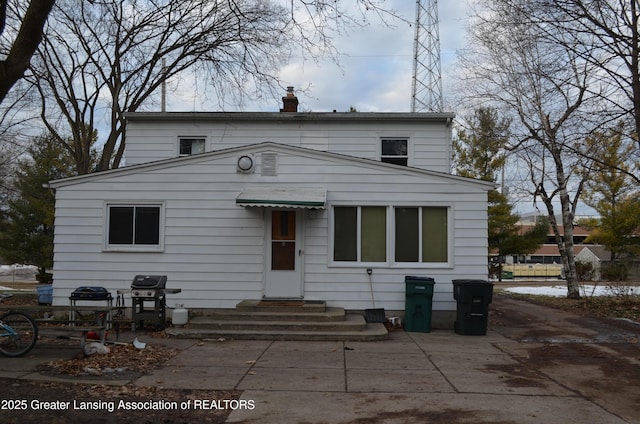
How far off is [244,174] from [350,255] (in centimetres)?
305

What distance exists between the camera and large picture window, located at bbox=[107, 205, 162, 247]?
1227cm

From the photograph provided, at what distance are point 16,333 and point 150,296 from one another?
302 centimetres

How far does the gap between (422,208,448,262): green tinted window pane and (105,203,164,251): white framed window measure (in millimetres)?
5976

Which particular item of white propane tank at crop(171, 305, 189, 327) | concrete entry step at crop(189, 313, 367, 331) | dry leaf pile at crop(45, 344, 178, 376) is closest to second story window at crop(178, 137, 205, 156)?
white propane tank at crop(171, 305, 189, 327)

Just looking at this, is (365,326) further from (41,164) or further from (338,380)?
(41,164)

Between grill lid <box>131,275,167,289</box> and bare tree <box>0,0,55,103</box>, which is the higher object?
bare tree <box>0,0,55,103</box>

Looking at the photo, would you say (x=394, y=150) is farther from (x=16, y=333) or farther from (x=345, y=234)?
(x=16, y=333)

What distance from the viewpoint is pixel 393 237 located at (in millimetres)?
12219

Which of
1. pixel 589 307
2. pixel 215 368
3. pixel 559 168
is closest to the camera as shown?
pixel 215 368

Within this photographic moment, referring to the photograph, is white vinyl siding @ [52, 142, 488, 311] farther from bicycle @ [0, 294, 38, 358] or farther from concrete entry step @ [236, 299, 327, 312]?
bicycle @ [0, 294, 38, 358]

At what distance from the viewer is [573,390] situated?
6.99 m

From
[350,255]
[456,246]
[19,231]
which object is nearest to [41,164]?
[19,231]

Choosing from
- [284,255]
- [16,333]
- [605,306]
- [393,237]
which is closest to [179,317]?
[284,255]

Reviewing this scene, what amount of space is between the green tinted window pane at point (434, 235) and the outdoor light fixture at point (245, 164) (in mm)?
4090
